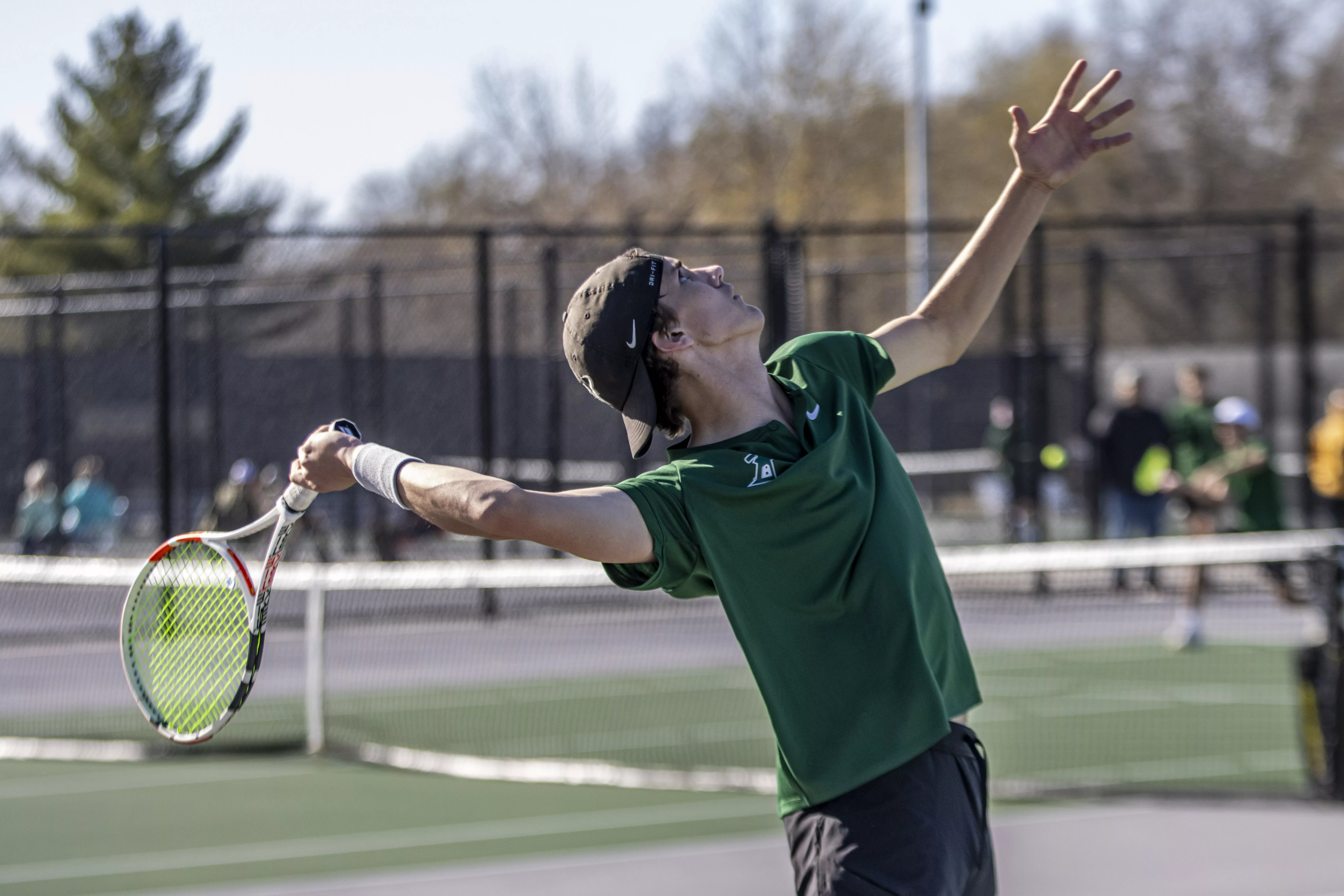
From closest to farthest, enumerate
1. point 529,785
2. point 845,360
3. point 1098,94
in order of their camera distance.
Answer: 1. point 845,360
2. point 1098,94
3. point 529,785

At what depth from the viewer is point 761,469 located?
2.35 m

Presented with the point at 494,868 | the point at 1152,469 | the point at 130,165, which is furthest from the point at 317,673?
the point at 130,165

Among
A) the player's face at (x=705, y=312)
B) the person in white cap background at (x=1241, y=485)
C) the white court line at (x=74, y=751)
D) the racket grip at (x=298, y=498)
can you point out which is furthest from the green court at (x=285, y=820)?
the person in white cap background at (x=1241, y=485)

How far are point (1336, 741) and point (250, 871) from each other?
163 inches

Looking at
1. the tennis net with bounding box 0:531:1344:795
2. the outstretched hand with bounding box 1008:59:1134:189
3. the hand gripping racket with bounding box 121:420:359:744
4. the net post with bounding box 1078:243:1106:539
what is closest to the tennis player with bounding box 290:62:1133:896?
the hand gripping racket with bounding box 121:420:359:744

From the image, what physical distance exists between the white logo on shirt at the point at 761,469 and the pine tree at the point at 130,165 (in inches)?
480

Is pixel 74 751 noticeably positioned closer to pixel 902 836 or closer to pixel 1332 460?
pixel 902 836

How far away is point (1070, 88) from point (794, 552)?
49.3 inches

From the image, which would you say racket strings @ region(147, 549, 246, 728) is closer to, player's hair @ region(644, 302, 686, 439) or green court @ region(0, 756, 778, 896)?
player's hair @ region(644, 302, 686, 439)

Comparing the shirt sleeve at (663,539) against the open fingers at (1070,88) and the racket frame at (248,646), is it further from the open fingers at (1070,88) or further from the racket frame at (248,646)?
the open fingers at (1070,88)

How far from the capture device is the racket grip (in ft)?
8.25

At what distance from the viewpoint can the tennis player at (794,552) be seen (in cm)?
233

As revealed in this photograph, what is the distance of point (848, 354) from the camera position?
2828 mm

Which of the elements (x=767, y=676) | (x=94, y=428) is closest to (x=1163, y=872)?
(x=767, y=676)
